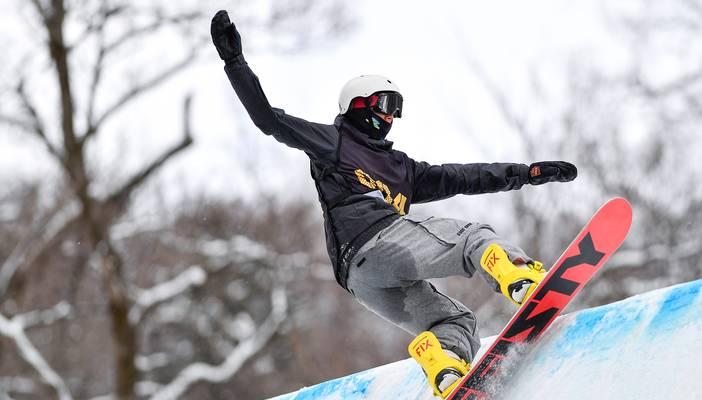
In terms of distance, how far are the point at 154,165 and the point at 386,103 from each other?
9.55 metres

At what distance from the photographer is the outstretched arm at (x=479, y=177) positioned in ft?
13.0

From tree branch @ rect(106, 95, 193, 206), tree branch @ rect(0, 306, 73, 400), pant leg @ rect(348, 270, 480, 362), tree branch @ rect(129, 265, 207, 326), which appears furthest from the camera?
tree branch @ rect(0, 306, 73, 400)

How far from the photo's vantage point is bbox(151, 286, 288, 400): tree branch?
14.8m

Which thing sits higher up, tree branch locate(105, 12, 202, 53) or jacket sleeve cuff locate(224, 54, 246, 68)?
tree branch locate(105, 12, 202, 53)

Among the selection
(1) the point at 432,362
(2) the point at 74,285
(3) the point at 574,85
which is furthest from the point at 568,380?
(3) the point at 574,85

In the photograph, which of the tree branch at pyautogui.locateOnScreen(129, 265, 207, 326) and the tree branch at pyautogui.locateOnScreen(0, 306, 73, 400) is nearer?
the tree branch at pyautogui.locateOnScreen(129, 265, 207, 326)

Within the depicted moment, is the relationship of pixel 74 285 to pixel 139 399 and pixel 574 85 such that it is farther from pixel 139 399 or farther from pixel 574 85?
pixel 574 85

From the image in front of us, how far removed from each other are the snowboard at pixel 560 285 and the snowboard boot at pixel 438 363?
0.20 feet

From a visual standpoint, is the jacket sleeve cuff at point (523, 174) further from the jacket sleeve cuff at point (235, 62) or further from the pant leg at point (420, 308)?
the jacket sleeve cuff at point (235, 62)

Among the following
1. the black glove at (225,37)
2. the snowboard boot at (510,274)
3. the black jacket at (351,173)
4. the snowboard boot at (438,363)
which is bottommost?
the snowboard boot at (438,363)

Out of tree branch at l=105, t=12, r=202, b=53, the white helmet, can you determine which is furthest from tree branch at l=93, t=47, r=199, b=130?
the white helmet

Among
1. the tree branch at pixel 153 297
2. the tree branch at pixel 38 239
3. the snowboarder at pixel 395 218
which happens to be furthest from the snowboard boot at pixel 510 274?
the tree branch at pixel 38 239

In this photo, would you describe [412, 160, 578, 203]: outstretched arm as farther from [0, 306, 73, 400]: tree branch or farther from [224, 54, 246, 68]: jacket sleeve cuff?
[0, 306, 73, 400]: tree branch

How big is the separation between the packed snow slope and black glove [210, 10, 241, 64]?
179cm
